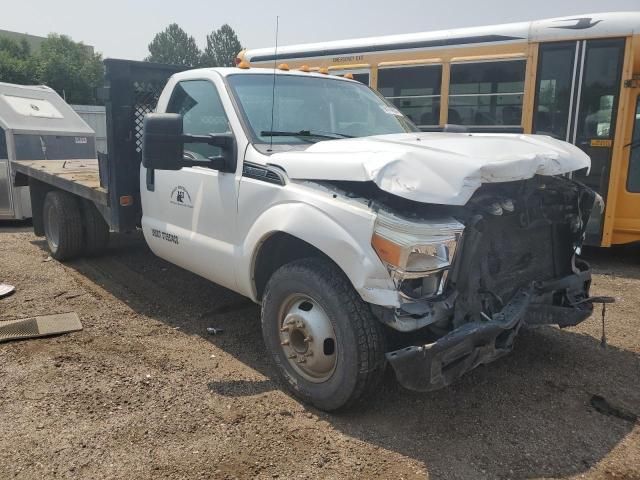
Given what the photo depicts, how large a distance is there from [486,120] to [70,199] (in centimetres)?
535

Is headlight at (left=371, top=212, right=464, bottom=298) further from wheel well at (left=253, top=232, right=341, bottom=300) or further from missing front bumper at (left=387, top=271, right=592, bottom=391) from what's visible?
wheel well at (left=253, top=232, right=341, bottom=300)

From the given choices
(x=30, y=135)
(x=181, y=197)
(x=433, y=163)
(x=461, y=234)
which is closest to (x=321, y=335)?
(x=461, y=234)

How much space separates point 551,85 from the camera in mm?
7234

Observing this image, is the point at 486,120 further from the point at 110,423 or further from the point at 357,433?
the point at 110,423

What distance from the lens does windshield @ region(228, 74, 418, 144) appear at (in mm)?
4051

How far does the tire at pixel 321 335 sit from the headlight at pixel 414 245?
34 cm

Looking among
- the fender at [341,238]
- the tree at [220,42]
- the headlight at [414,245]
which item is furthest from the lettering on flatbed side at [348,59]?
the tree at [220,42]

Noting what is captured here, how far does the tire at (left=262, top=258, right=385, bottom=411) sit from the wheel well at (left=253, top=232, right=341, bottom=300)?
0.22 meters

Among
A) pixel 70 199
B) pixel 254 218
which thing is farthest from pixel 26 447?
pixel 70 199

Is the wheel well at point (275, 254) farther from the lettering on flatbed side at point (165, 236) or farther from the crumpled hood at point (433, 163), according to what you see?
the lettering on flatbed side at point (165, 236)

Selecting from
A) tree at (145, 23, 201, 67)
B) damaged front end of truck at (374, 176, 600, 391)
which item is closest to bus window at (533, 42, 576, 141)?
damaged front end of truck at (374, 176, 600, 391)

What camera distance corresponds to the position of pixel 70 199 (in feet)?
21.6

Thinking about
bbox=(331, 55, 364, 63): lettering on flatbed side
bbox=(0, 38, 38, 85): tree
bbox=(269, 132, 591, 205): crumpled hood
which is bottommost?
bbox=(269, 132, 591, 205): crumpled hood

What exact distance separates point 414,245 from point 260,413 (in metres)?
1.38
